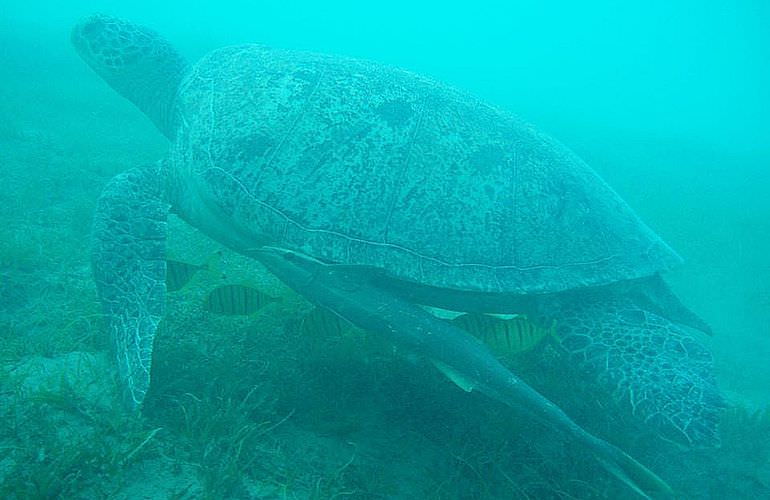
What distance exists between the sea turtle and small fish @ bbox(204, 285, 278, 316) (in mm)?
243

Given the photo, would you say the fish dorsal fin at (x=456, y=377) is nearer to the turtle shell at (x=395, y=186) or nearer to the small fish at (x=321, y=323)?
the turtle shell at (x=395, y=186)

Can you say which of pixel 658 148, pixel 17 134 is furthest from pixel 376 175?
pixel 658 148

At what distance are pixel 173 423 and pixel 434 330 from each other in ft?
5.28

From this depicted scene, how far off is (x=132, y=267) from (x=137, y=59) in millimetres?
2937

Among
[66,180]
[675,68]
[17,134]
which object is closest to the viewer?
[66,180]

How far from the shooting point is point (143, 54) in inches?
180

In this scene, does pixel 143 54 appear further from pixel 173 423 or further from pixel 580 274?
pixel 580 274

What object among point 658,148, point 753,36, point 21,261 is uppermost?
point 753,36

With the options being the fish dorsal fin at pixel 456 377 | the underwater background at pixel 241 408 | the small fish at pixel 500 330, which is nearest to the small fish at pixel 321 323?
the underwater background at pixel 241 408

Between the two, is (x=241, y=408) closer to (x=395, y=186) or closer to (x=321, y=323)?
(x=321, y=323)

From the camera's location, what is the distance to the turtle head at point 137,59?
14.8 feet

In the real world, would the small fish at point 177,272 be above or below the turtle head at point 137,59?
below

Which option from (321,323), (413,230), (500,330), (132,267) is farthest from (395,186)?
(132,267)

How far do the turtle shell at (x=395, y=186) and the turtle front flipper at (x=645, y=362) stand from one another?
1.13ft
